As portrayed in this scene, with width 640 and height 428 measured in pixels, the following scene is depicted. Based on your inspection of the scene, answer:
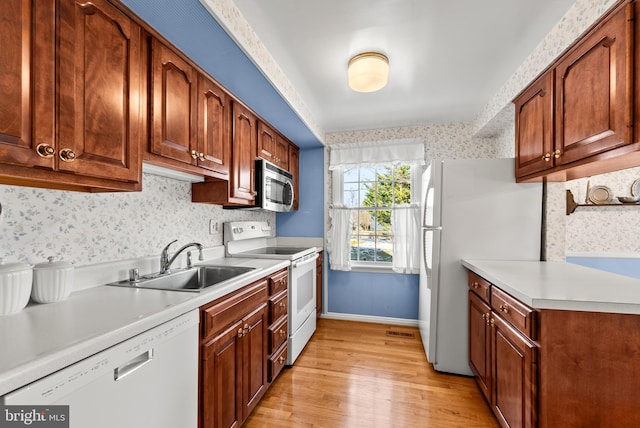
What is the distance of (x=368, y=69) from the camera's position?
1.88m

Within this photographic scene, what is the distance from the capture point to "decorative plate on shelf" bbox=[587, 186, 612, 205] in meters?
2.40

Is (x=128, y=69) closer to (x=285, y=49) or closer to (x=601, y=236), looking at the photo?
(x=285, y=49)

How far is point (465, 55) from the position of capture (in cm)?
192

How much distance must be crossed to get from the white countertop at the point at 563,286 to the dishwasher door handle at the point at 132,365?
5.15 ft

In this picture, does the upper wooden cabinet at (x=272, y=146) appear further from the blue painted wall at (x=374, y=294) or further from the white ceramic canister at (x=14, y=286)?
the white ceramic canister at (x=14, y=286)

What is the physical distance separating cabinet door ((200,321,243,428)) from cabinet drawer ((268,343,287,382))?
41cm

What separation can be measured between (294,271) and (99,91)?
1750 mm

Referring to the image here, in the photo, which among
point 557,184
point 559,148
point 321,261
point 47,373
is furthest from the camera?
point 321,261

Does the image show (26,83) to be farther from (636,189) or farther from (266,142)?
(636,189)

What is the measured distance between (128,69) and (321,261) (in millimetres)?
2679

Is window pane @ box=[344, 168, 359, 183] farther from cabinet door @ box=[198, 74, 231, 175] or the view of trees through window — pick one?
cabinet door @ box=[198, 74, 231, 175]

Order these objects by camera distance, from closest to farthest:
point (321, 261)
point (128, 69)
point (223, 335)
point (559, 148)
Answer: point (128, 69) < point (223, 335) < point (559, 148) < point (321, 261)

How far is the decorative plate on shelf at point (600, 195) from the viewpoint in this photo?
2.40m

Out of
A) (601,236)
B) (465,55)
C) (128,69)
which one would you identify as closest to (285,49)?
(128,69)
